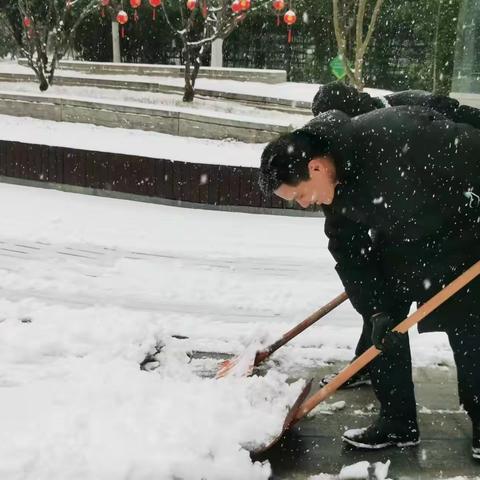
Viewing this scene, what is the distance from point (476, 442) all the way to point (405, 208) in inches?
45.4

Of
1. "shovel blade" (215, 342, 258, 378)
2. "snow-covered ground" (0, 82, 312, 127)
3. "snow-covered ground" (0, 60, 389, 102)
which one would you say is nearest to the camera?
"shovel blade" (215, 342, 258, 378)

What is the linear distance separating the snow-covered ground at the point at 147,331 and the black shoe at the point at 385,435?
1.20ft

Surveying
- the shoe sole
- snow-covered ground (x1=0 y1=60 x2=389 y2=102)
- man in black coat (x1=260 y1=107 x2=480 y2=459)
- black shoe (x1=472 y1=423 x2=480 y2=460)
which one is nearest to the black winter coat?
man in black coat (x1=260 y1=107 x2=480 y2=459)

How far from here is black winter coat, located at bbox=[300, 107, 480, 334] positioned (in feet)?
7.95

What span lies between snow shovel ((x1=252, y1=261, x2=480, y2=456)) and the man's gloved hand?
0.05 meters

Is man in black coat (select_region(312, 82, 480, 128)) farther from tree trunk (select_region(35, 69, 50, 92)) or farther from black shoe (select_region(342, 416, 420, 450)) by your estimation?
tree trunk (select_region(35, 69, 50, 92))

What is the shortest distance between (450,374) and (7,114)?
10840mm

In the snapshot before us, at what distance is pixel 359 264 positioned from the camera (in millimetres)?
2734

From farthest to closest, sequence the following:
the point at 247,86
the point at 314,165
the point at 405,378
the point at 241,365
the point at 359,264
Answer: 1. the point at 247,86
2. the point at 241,365
3. the point at 405,378
4. the point at 359,264
5. the point at 314,165

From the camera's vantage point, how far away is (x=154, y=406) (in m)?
2.94

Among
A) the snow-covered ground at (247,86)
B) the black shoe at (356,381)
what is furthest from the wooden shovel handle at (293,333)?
the snow-covered ground at (247,86)

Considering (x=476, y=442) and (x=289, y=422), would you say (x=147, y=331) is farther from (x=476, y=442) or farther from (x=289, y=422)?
(x=476, y=442)

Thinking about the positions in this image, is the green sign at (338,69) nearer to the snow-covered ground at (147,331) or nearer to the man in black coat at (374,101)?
the snow-covered ground at (147,331)

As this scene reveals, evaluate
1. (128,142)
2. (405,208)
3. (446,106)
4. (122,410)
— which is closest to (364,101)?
(446,106)
